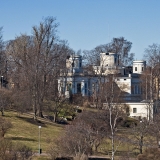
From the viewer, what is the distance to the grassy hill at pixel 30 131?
126 ft

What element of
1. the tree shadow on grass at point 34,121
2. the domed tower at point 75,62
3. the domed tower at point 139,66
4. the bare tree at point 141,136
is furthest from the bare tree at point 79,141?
the domed tower at point 139,66

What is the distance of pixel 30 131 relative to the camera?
140 feet

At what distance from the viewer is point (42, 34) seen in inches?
2154

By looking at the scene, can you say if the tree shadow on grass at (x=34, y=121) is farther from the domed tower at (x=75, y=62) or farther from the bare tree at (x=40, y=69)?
the domed tower at (x=75, y=62)

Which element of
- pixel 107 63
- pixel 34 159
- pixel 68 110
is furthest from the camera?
pixel 107 63

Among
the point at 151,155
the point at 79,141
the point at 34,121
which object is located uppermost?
the point at 34,121

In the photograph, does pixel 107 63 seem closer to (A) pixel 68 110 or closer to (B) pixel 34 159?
(A) pixel 68 110

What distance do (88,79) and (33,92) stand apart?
77.2ft

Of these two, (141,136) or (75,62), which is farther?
(75,62)

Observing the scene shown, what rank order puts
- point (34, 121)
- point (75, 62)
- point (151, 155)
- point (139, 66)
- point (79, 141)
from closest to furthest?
point (151, 155), point (79, 141), point (34, 121), point (75, 62), point (139, 66)

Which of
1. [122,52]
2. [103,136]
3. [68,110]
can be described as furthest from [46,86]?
[122,52]

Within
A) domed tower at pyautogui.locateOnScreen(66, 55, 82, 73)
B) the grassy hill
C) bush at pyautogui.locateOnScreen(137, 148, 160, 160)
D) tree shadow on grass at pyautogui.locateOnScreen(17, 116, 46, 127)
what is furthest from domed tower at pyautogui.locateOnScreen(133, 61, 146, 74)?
bush at pyautogui.locateOnScreen(137, 148, 160, 160)

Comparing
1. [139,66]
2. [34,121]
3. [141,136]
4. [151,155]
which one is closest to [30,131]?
[34,121]

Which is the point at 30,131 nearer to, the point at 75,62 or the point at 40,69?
the point at 40,69
